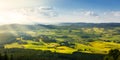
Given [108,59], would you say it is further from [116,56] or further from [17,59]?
[17,59]

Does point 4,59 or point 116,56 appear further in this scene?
point 4,59

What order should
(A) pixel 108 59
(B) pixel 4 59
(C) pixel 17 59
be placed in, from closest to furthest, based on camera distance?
1. (A) pixel 108 59
2. (B) pixel 4 59
3. (C) pixel 17 59

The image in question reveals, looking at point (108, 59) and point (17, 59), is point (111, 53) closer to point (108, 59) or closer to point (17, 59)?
point (108, 59)

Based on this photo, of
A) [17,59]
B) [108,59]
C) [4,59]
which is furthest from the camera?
[17,59]

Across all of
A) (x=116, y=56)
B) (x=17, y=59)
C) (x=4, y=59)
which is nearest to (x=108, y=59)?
(x=116, y=56)

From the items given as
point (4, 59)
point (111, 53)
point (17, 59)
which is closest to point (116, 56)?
point (111, 53)

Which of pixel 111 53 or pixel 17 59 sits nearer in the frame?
pixel 111 53

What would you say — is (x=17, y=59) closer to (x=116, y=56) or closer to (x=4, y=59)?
(x=4, y=59)

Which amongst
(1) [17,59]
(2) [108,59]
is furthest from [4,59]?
(2) [108,59]
